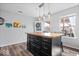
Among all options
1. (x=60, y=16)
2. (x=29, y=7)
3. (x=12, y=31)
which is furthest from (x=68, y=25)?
(x=12, y=31)

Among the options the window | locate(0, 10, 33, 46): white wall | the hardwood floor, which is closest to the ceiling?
locate(0, 10, 33, 46): white wall

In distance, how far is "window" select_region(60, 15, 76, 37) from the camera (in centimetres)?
177

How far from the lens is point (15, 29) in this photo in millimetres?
1908

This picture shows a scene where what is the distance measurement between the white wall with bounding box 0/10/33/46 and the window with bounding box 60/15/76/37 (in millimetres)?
646

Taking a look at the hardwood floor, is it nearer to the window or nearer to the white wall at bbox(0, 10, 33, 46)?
the white wall at bbox(0, 10, 33, 46)

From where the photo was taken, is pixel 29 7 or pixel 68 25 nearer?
pixel 68 25

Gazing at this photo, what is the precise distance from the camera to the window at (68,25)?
177cm

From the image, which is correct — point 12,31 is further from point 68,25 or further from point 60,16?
point 68,25

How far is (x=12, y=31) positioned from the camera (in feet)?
6.25

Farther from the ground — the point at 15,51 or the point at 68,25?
the point at 68,25

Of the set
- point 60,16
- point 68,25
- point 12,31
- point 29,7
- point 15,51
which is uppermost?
point 29,7

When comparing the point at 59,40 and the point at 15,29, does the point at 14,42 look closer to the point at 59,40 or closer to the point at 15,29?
the point at 15,29

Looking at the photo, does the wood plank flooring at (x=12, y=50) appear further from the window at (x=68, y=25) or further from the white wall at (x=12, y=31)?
the window at (x=68, y=25)

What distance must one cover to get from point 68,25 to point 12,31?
1.14 meters
